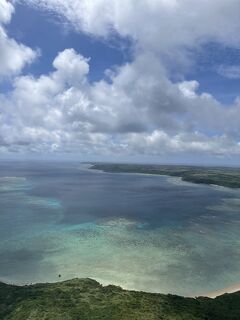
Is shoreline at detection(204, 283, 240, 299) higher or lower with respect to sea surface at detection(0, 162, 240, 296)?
lower

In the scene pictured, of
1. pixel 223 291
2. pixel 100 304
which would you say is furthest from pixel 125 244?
pixel 100 304

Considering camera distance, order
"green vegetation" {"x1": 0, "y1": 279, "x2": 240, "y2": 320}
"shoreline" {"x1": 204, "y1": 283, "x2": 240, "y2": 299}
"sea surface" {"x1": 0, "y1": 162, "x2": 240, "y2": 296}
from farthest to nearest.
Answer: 1. "sea surface" {"x1": 0, "y1": 162, "x2": 240, "y2": 296}
2. "shoreline" {"x1": 204, "y1": 283, "x2": 240, "y2": 299}
3. "green vegetation" {"x1": 0, "y1": 279, "x2": 240, "y2": 320}

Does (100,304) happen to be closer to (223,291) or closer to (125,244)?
(223,291)

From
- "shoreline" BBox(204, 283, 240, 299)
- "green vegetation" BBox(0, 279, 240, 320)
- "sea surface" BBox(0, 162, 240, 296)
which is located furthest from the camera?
"sea surface" BBox(0, 162, 240, 296)

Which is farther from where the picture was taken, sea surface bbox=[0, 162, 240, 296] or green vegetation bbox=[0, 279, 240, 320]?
sea surface bbox=[0, 162, 240, 296]

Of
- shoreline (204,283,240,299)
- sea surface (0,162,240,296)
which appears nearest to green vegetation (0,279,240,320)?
shoreline (204,283,240,299)

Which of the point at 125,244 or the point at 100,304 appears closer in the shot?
the point at 100,304

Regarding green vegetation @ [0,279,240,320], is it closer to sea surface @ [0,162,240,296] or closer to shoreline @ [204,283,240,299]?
shoreline @ [204,283,240,299]
